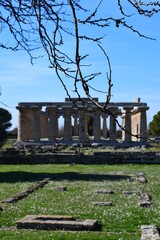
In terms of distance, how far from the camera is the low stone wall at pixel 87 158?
29.3 metres

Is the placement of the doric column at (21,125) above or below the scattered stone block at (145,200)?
above

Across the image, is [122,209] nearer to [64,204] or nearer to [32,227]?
[64,204]

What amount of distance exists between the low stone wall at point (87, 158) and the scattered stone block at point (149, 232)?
19.6 m

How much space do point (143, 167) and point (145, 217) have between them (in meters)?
16.2

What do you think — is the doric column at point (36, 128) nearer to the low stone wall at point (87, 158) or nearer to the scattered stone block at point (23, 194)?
the low stone wall at point (87, 158)

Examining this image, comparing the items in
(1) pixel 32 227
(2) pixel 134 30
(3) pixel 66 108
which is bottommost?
(1) pixel 32 227

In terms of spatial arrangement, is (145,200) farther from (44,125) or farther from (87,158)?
(44,125)

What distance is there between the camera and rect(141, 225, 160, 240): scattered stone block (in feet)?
28.2

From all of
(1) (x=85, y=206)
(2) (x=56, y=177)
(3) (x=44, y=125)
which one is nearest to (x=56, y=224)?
(1) (x=85, y=206)

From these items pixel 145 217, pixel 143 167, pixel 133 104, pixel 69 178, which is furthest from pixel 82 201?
pixel 133 104

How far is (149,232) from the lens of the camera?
29.8 ft

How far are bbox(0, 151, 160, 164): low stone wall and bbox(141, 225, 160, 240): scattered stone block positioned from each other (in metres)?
19.6

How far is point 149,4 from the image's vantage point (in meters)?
2.89

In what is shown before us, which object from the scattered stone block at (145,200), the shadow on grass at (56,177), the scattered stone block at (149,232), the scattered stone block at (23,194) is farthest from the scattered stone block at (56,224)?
the shadow on grass at (56,177)
